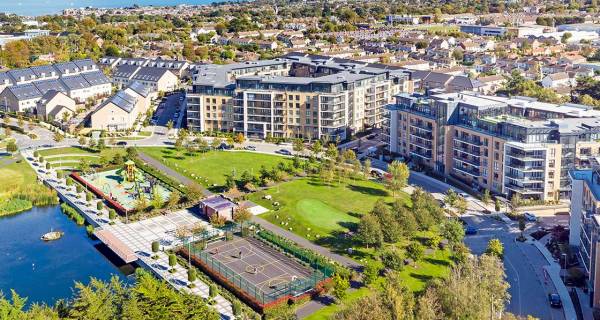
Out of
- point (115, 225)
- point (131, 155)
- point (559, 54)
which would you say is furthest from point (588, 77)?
point (115, 225)

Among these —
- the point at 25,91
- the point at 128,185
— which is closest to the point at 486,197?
the point at 128,185

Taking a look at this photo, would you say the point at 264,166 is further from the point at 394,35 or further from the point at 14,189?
the point at 394,35

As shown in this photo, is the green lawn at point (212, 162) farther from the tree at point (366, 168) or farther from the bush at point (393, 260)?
the bush at point (393, 260)

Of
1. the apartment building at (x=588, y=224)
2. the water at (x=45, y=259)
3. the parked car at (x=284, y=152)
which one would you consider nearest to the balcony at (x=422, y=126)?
the parked car at (x=284, y=152)

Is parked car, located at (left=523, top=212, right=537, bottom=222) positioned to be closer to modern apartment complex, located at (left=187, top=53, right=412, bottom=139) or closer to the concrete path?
the concrete path

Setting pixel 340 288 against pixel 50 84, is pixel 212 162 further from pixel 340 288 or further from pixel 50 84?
pixel 50 84

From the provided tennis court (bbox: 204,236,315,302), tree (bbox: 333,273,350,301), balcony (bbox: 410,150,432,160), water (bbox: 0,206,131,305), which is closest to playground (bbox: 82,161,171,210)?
water (bbox: 0,206,131,305)
